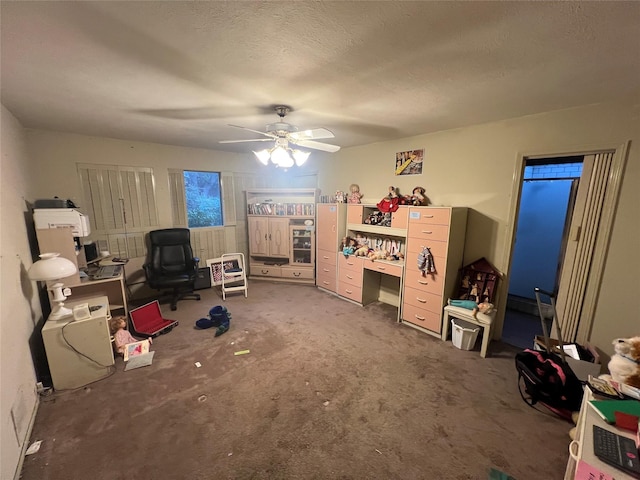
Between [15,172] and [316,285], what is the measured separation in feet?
12.5

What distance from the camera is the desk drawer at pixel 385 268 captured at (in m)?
3.32

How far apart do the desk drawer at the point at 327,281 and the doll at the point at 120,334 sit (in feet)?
8.21

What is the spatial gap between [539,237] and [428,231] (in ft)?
6.40

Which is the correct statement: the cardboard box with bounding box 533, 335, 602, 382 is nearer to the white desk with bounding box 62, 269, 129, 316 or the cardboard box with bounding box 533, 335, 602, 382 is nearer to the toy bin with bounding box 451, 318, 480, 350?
the toy bin with bounding box 451, 318, 480, 350

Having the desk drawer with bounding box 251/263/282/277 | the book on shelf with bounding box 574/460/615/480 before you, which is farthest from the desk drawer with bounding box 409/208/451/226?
the desk drawer with bounding box 251/263/282/277

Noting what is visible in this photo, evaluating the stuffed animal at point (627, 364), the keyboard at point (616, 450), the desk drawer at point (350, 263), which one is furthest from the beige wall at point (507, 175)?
the keyboard at point (616, 450)

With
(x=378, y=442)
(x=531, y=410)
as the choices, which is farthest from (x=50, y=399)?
(x=531, y=410)

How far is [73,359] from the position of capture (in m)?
2.13

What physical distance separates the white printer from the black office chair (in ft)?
3.75

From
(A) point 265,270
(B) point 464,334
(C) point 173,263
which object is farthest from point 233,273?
(B) point 464,334

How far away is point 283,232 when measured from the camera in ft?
15.3

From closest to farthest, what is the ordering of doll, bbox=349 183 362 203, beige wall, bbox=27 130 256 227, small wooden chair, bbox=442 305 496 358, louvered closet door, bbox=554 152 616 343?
1. louvered closet door, bbox=554 152 616 343
2. small wooden chair, bbox=442 305 496 358
3. beige wall, bbox=27 130 256 227
4. doll, bbox=349 183 362 203

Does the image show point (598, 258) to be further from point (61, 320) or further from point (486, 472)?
point (61, 320)

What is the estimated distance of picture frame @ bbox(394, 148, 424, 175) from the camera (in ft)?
11.0
